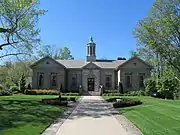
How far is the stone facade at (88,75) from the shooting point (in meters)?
45.9

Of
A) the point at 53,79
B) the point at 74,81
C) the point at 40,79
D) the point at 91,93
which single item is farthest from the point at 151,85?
the point at 40,79

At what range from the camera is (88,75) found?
155 ft

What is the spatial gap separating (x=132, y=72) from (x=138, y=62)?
78.2 inches

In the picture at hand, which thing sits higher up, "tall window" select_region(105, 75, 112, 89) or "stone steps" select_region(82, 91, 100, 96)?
"tall window" select_region(105, 75, 112, 89)

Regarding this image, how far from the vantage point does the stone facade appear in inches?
1806

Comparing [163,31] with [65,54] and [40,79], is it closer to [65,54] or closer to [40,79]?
[40,79]

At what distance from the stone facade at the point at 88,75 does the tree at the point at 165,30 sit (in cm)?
1543

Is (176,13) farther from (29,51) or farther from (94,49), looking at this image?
(94,49)

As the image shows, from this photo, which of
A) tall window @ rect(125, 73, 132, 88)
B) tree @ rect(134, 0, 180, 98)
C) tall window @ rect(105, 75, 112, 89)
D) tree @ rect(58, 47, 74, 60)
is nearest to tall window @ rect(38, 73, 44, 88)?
tall window @ rect(105, 75, 112, 89)

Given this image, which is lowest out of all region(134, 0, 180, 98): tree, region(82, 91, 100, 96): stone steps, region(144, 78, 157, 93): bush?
region(82, 91, 100, 96): stone steps

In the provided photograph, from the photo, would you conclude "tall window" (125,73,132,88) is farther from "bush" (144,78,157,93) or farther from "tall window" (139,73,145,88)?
"bush" (144,78,157,93)

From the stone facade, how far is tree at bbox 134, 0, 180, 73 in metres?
15.4

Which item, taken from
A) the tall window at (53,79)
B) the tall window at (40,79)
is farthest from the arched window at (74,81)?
the tall window at (40,79)

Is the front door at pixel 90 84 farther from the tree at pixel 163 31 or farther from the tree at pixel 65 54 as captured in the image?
the tree at pixel 65 54
